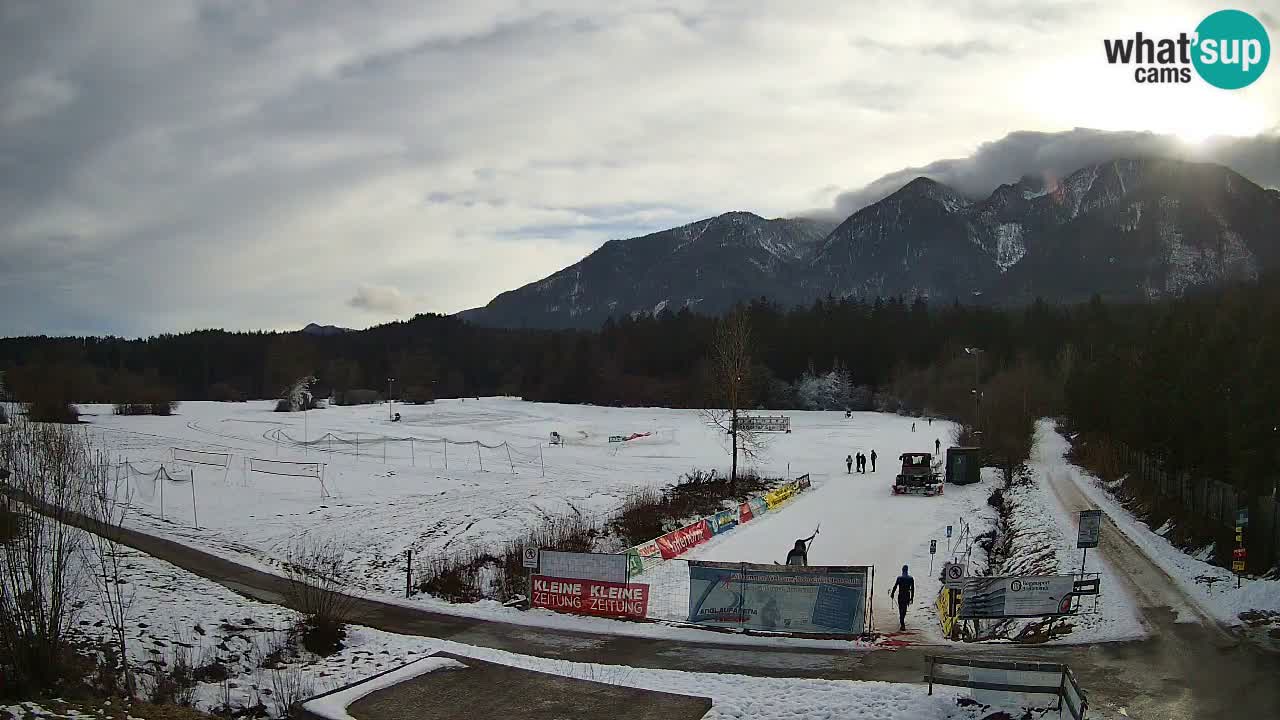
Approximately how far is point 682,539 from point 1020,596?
13.8 metres

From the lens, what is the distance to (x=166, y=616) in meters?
19.7

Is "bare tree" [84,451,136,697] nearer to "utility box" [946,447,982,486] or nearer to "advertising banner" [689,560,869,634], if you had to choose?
"advertising banner" [689,560,869,634]

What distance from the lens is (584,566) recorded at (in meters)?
22.5

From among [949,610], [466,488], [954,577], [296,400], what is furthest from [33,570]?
[296,400]

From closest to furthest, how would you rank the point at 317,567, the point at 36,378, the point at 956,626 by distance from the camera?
the point at 956,626, the point at 317,567, the point at 36,378

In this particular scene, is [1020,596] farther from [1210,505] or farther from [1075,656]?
[1210,505]

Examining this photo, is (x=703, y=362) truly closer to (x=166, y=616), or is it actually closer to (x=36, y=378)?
(x=36, y=378)

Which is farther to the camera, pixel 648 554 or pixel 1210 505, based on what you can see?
pixel 1210 505

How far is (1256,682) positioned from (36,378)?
220 ft

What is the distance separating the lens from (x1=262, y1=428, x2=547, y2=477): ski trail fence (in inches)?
2195

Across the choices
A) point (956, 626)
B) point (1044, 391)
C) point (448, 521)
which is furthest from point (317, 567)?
point (1044, 391)

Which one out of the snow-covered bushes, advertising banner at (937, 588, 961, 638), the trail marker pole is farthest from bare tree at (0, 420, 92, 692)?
the snow-covered bushes

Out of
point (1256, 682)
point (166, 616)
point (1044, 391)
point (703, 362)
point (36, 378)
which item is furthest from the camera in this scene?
point (703, 362)

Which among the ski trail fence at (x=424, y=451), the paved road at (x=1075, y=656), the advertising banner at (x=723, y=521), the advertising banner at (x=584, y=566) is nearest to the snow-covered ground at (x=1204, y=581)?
the paved road at (x=1075, y=656)
